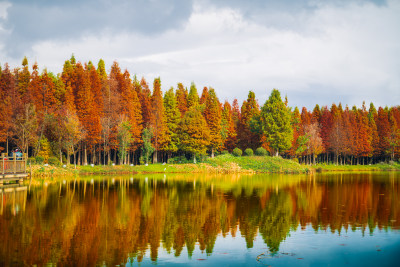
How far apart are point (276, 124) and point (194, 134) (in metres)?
17.7

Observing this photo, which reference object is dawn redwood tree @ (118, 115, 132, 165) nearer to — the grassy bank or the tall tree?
the grassy bank

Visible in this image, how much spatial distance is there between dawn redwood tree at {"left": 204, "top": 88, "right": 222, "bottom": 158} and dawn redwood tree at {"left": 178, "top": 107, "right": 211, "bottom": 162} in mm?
4378

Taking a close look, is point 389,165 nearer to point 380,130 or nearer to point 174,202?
point 380,130

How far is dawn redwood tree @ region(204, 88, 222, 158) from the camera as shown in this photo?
7669 cm

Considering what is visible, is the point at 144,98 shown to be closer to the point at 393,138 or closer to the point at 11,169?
the point at 11,169

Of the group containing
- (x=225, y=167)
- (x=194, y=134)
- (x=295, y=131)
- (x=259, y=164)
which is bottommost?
(x=225, y=167)

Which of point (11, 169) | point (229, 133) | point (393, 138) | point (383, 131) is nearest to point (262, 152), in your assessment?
point (229, 133)

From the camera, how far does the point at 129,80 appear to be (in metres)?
70.9

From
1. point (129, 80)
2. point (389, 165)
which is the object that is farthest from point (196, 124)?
point (389, 165)

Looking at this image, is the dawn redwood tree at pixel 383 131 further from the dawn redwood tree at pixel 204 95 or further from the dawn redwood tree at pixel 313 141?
the dawn redwood tree at pixel 204 95

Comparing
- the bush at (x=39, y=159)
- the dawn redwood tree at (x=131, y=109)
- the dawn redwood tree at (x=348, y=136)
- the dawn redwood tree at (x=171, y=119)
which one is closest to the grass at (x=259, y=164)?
the dawn redwood tree at (x=171, y=119)

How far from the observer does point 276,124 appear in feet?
249

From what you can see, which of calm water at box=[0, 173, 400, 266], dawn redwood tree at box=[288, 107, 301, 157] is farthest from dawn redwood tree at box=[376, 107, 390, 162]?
calm water at box=[0, 173, 400, 266]

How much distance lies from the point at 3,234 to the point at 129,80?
190 feet
